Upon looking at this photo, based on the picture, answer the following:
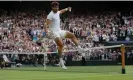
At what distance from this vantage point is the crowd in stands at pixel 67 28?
32500 mm

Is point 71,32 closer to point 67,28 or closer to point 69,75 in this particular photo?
point 67,28

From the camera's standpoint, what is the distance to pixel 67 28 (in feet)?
119

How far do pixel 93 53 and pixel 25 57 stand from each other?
15.8ft

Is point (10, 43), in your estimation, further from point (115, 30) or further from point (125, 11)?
point (125, 11)

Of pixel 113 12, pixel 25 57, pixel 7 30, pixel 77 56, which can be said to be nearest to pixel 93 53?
pixel 77 56

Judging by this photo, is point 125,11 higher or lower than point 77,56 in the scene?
higher

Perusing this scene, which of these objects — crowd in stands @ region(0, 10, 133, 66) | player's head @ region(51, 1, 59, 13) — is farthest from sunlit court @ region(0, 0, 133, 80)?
player's head @ region(51, 1, 59, 13)

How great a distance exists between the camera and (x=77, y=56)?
98.3ft

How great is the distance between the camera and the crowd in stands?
32.5 metres
